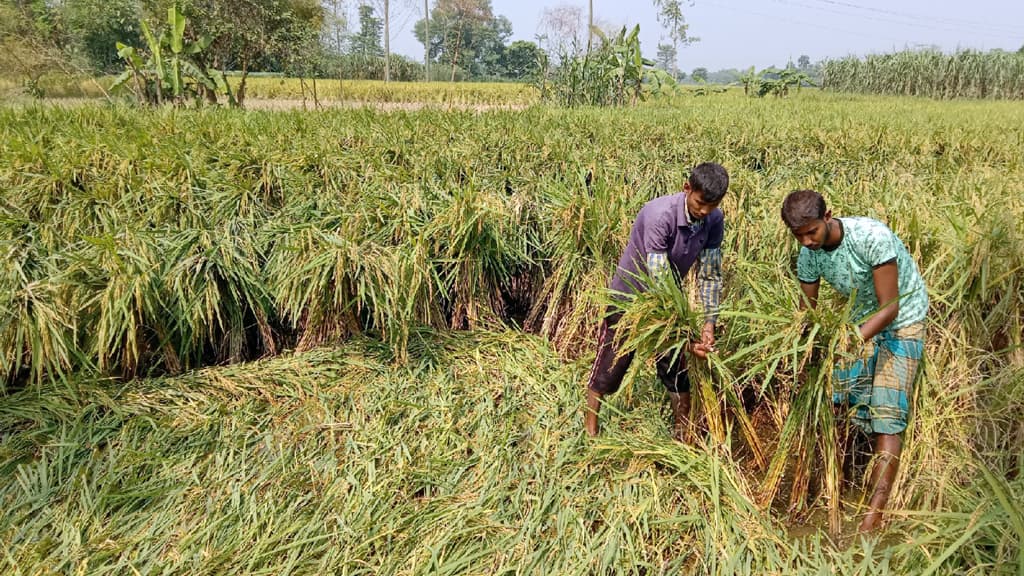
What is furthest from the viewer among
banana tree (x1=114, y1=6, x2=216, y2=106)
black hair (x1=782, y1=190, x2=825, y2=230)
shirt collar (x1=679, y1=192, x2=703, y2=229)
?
banana tree (x1=114, y1=6, x2=216, y2=106)

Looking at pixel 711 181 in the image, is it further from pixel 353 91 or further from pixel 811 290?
pixel 353 91

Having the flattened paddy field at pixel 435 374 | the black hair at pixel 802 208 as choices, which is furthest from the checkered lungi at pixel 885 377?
the black hair at pixel 802 208

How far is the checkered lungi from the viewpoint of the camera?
202 cm

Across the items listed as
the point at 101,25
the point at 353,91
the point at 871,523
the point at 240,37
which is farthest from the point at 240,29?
the point at 101,25

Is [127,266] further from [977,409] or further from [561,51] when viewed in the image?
[561,51]

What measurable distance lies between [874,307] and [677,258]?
717 millimetres

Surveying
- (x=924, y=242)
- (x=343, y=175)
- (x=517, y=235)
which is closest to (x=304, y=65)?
(x=343, y=175)

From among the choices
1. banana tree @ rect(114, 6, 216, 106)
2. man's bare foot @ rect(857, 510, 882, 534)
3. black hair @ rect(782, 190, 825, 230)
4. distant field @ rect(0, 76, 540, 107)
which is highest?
distant field @ rect(0, 76, 540, 107)

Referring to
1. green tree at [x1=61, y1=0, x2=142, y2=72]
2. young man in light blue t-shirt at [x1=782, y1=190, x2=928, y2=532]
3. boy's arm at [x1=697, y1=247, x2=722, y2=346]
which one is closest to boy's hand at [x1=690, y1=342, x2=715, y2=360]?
boy's arm at [x1=697, y1=247, x2=722, y2=346]

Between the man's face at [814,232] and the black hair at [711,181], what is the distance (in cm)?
28

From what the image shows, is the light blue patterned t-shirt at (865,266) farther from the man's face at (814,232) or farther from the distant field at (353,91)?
the distant field at (353,91)

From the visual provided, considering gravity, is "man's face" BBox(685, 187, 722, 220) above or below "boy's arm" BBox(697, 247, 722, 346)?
above

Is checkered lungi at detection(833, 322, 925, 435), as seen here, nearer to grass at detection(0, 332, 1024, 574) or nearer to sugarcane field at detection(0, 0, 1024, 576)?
sugarcane field at detection(0, 0, 1024, 576)

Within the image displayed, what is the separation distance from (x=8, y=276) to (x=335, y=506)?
1.80 meters
